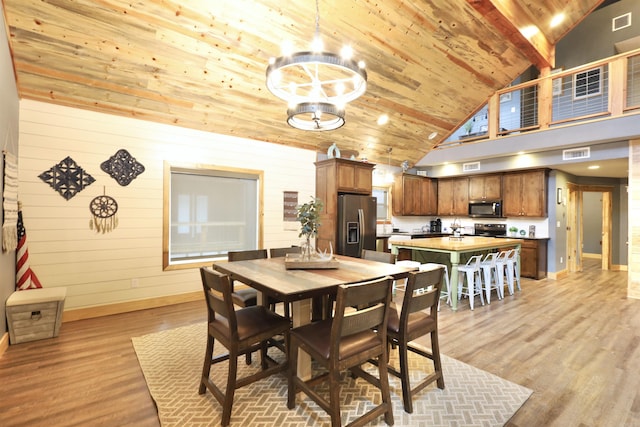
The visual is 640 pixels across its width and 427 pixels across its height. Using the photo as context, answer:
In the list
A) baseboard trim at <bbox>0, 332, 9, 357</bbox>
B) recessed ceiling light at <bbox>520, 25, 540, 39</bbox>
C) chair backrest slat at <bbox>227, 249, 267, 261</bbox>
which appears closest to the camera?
baseboard trim at <bbox>0, 332, 9, 357</bbox>

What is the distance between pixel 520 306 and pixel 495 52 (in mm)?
3892

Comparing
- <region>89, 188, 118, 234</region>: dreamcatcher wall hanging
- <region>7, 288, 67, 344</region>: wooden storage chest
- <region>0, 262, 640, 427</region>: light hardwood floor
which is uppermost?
<region>89, 188, 118, 234</region>: dreamcatcher wall hanging

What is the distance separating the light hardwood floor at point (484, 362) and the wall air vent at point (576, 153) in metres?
2.56

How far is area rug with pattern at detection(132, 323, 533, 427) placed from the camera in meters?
1.95

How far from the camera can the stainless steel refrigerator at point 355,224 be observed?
5477 millimetres

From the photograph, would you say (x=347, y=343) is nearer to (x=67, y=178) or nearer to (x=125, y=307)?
(x=125, y=307)

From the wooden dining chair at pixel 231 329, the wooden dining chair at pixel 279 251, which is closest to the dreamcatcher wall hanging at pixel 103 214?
the wooden dining chair at pixel 279 251

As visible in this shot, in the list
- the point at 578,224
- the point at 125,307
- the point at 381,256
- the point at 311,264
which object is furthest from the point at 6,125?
the point at 578,224

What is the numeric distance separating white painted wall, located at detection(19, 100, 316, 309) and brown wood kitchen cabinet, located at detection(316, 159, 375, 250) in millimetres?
1736

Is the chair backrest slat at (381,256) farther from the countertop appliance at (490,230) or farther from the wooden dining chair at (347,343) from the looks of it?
the countertop appliance at (490,230)

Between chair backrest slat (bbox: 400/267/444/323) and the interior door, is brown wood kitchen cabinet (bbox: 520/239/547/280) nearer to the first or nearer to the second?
the interior door

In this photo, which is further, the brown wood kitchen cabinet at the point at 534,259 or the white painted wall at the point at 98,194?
the brown wood kitchen cabinet at the point at 534,259

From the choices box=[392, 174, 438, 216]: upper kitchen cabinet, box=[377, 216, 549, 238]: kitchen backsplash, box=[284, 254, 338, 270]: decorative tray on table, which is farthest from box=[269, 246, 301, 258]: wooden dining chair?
box=[392, 174, 438, 216]: upper kitchen cabinet

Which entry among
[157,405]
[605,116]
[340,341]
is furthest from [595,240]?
[157,405]
